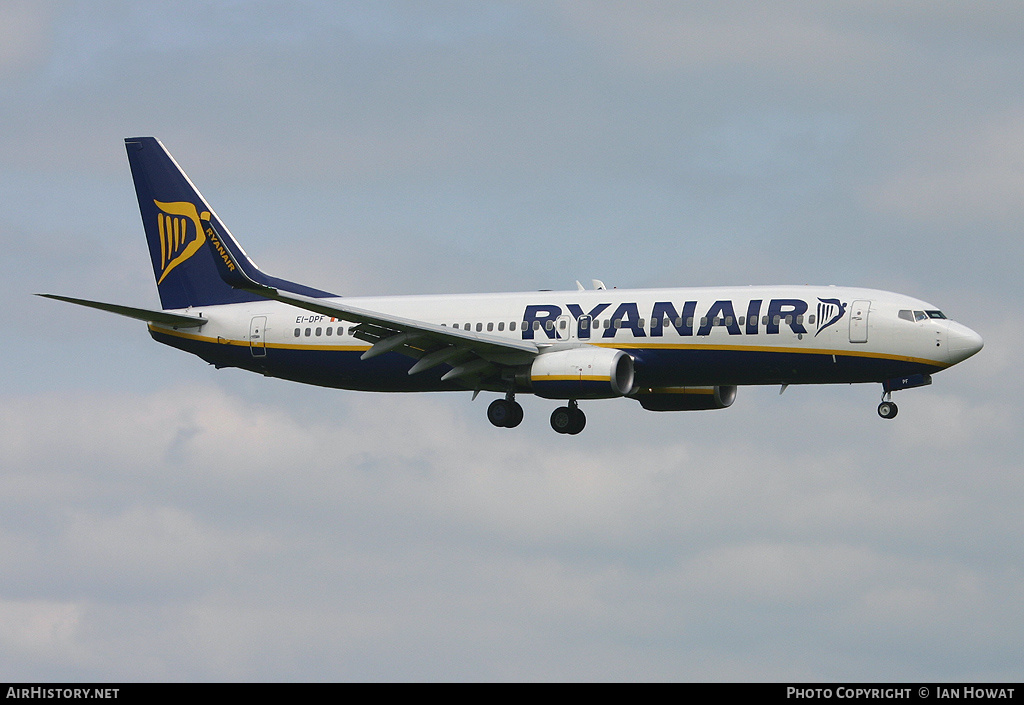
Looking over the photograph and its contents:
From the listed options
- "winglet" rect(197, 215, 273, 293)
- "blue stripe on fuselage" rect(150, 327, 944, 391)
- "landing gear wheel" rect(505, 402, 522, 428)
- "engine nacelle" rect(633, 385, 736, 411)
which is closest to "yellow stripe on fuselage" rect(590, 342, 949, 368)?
"blue stripe on fuselage" rect(150, 327, 944, 391)

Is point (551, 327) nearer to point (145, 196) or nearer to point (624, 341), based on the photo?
point (624, 341)

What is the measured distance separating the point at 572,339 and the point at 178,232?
1937 cm

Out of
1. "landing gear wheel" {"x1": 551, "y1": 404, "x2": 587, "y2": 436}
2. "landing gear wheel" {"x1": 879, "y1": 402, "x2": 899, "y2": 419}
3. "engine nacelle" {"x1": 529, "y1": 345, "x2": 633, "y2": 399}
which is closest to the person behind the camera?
"engine nacelle" {"x1": 529, "y1": 345, "x2": 633, "y2": 399}

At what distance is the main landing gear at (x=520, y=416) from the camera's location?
57.1 m

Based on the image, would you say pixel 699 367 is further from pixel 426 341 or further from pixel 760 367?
pixel 426 341

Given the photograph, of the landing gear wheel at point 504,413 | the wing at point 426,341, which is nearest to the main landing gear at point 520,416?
the landing gear wheel at point 504,413

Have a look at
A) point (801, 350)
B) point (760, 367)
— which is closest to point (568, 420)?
point (760, 367)

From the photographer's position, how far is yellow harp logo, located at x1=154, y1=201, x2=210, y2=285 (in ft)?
215

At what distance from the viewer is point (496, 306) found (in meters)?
58.3

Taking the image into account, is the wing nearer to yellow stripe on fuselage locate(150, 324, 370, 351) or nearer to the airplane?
the airplane

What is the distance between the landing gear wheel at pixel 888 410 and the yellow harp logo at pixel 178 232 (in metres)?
28.5

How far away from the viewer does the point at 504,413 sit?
5703 centimetres

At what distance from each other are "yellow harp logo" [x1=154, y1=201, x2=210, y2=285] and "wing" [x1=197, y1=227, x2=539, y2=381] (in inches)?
372
